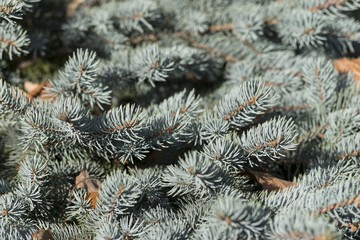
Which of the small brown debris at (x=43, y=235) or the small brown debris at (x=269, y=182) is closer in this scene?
the small brown debris at (x=43, y=235)

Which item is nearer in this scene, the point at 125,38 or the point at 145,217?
the point at 145,217

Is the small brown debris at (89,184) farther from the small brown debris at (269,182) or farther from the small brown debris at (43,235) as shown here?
the small brown debris at (269,182)

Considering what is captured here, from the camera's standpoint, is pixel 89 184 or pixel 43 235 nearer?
pixel 43 235

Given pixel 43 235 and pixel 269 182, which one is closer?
pixel 43 235

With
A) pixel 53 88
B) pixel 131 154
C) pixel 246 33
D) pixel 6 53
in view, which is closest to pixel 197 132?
pixel 131 154

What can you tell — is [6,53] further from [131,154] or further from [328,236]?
[328,236]

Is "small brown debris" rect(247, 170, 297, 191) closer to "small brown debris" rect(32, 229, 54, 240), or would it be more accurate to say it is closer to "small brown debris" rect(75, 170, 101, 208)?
→ "small brown debris" rect(75, 170, 101, 208)

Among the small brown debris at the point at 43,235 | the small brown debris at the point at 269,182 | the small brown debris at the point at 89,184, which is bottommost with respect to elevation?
the small brown debris at the point at 43,235

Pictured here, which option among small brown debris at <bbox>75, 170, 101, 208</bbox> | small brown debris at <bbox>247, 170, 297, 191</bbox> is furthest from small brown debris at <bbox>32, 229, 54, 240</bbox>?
small brown debris at <bbox>247, 170, 297, 191</bbox>

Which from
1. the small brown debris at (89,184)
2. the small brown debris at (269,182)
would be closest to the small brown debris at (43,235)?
the small brown debris at (89,184)

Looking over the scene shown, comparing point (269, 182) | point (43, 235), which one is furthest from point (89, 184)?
point (269, 182)

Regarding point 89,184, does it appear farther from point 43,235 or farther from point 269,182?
point 269,182
